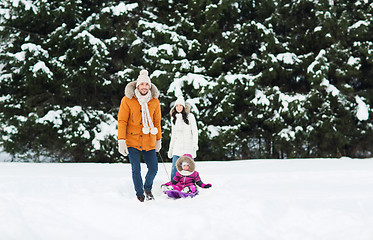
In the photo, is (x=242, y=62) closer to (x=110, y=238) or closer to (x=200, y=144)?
(x=200, y=144)

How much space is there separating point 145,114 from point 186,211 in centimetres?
136

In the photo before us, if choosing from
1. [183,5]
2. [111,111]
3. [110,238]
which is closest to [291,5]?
[183,5]

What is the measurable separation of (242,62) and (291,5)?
8.74ft

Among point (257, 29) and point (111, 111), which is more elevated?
point (257, 29)

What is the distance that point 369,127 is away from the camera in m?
9.71

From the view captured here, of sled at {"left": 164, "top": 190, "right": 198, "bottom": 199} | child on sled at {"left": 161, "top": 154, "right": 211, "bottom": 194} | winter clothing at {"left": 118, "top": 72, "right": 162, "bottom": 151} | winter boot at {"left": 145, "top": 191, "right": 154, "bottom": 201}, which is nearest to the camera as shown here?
winter clothing at {"left": 118, "top": 72, "right": 162, "bottom": 151}

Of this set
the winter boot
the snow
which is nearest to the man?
the winter boot

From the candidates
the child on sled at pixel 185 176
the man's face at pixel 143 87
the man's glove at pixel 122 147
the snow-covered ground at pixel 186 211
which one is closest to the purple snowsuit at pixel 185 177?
the child on sled at pixel 185 176

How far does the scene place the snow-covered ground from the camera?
3.12m

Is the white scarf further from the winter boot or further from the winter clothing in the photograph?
the winter boot

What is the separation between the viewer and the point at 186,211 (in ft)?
12.2

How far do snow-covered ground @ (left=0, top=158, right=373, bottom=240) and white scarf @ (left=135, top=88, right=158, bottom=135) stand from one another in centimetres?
96

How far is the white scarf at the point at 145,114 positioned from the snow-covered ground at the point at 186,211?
3.14 feet

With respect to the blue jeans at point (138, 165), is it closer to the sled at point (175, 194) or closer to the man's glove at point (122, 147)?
the man's glove at point (122, 147)
